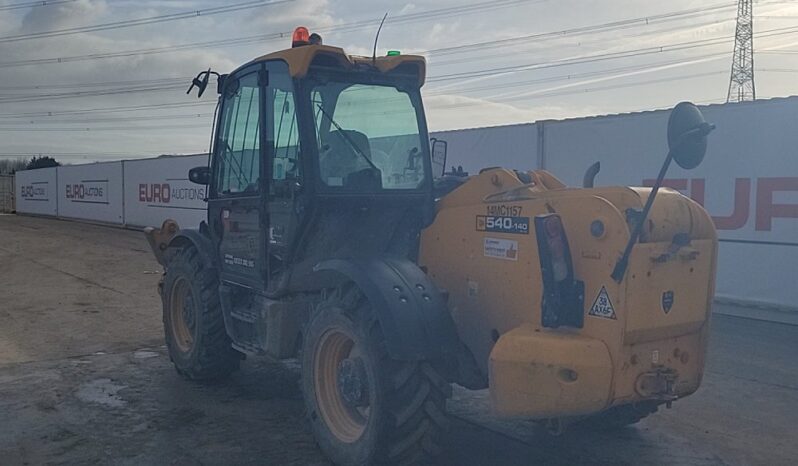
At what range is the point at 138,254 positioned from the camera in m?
19.7

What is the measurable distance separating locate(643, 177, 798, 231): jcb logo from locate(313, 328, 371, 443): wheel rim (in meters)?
7.55

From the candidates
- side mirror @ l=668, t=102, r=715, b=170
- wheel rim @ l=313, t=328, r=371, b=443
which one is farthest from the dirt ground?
side mirror @ l=668, t=102, r=715, b=170

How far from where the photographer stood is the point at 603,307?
4199 mm

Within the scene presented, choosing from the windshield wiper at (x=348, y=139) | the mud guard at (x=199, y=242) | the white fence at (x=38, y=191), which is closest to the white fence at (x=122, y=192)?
the white fence at (x=38, y=191)

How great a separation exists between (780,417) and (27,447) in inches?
223

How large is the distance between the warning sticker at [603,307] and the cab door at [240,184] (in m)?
2.70

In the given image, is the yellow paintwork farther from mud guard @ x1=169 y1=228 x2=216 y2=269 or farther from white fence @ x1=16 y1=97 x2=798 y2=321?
white fence @ x1=16 y1=97 x2=798 y2=321

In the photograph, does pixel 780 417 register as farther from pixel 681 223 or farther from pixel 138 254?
pixel 138 254

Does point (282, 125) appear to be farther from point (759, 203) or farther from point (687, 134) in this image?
point (759, 203)

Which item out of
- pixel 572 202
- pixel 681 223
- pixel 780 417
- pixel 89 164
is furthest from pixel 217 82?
pixel 89 164

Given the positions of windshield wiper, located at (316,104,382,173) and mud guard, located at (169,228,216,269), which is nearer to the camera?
windshield wiper, located at (316,104,382,173)

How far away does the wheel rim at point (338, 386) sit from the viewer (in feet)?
16.5

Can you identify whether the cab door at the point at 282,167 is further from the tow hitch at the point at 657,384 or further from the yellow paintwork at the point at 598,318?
the tow hitch at the point at 657,384

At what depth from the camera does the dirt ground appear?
211 inches
